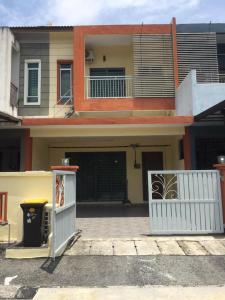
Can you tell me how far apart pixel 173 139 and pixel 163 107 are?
6.69ft

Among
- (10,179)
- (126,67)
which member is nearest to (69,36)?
(126,67)

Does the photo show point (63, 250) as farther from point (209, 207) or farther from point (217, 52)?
point (217, 52)

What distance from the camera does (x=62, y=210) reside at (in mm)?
6215

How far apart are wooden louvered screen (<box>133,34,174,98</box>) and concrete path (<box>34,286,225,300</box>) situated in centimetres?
923

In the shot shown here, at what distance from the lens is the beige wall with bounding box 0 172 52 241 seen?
6.73 metres

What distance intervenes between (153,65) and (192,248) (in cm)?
858

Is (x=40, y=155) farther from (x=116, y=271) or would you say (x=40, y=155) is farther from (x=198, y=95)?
(x=116, y=271)

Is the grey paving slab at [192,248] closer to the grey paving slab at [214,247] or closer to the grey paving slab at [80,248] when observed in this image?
the grey paving slab at [214,247]

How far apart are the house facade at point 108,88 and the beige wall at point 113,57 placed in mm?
45

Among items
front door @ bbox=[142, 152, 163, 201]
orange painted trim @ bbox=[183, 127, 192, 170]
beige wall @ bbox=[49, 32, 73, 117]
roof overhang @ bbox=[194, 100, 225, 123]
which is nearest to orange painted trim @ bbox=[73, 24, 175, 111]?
beige wall @ bbox=[49, 32, 73, 117]

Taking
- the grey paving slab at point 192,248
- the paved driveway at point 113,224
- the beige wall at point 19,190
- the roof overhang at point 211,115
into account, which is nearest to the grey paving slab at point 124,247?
the paved driveway at point 113,224

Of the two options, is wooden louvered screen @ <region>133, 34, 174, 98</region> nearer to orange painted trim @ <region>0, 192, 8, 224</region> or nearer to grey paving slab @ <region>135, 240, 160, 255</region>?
grey paving slab @ <region>135, 240, 160, 255</region>

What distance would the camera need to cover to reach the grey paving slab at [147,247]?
20.3 ft

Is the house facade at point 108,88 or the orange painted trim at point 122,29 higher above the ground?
the orange painted trim at point 122,29
